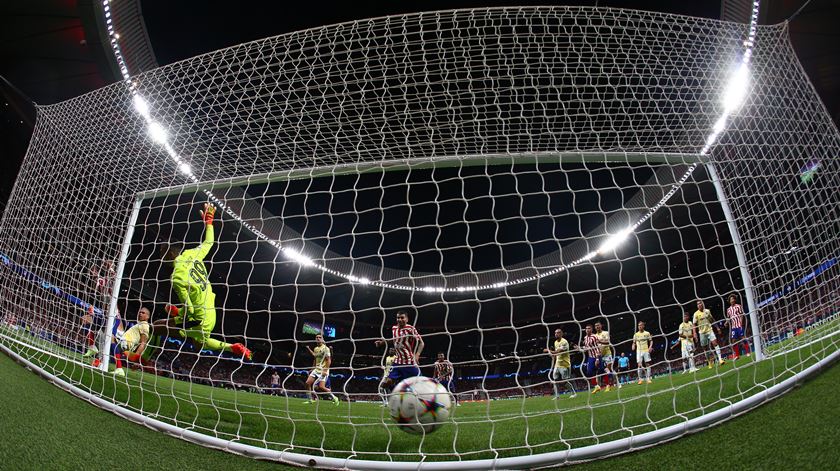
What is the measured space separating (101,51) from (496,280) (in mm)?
16505

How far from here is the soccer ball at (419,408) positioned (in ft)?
8.79

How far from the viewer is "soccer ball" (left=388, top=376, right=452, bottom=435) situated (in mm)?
2680

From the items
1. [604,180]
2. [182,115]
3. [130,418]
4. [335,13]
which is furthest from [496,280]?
[130,418]

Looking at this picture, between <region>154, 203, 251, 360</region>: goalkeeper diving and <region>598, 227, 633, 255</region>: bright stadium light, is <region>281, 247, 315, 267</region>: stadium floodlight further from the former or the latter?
<region>598, 227, 633, 255</region>: bright stadium light

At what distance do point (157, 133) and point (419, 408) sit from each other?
4.70 meters

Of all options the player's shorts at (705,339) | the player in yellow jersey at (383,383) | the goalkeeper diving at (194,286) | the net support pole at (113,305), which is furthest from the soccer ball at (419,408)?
the player's shorts at (705,339)

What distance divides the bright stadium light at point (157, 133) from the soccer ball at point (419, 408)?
14.6 ft

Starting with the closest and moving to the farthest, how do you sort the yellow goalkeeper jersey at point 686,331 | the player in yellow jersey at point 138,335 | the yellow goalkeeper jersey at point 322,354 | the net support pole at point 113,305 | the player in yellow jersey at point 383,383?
the player in yellow jersey at point 383,383, the net support pole at point 113,305, the player in yellow jersey at point 138,335, the yellow goalkeeper jersey at point 686,331, the yellow goalkeeper jersey at point 322,354

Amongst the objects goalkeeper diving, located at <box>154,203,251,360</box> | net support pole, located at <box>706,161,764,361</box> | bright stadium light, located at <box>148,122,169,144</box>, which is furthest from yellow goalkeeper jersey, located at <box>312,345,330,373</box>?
net support pole, located at <box>706,161,764,361</box>

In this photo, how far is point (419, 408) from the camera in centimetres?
270

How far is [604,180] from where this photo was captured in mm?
12062

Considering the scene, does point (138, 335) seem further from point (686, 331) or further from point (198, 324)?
point (686, 331)

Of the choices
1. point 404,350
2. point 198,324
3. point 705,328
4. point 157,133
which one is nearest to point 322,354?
point 198,324

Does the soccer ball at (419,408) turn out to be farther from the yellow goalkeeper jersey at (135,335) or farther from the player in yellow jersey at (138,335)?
the yellow goalkeeper jersey at (135,335)
